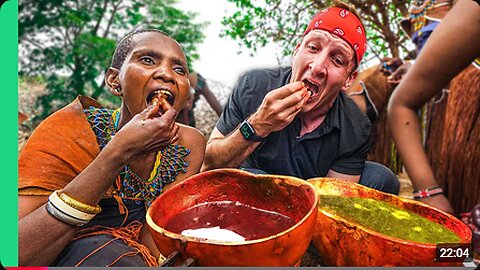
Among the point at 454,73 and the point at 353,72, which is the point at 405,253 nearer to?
the point at 353,72

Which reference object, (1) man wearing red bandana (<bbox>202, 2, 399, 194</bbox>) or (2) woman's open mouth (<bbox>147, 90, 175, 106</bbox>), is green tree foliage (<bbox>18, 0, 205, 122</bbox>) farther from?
(2) woman's open mouth (<bbox>147, 90, 175, 106</bbox>)

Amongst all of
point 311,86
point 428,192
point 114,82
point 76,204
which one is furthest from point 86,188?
point 428,192

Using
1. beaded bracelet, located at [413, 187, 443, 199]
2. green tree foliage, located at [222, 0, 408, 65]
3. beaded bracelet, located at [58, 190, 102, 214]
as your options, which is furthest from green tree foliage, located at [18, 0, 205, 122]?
beaded bracelet, located at [413, 187, 443, 199]

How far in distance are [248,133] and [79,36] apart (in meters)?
0.91

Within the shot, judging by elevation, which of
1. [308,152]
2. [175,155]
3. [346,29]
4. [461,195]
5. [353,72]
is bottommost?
[461,195]

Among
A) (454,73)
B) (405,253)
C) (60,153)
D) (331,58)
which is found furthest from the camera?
(454,73)

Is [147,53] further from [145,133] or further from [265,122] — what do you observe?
[265,122]

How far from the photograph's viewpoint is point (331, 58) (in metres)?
1.10

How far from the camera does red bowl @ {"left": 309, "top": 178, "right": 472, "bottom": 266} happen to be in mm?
701

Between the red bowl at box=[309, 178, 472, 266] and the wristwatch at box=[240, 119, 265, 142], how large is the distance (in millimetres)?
326

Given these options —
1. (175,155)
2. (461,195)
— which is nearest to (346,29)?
(175,155)

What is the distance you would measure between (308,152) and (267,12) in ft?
1.50

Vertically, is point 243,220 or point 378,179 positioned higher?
point 243,220

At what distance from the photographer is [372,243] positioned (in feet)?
2.36
